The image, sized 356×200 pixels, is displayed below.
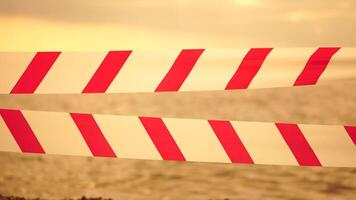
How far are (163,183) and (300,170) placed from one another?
48cm

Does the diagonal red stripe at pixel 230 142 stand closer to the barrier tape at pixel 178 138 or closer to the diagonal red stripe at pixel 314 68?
the barrier tape at pixel 178 138

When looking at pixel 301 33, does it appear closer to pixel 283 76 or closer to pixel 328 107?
pixel 283 76

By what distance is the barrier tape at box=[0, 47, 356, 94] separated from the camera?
4.60 feet

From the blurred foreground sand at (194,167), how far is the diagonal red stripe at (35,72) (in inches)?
1.3

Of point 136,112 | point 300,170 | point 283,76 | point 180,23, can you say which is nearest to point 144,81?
point 136,112

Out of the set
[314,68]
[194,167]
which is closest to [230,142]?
[194,167]

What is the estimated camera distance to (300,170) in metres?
1.44

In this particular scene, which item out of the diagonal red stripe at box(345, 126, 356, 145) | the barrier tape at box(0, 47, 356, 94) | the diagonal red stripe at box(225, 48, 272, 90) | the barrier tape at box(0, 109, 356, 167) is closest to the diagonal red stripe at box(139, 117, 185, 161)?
the barrier tape at box(0, 109, 356, 167)

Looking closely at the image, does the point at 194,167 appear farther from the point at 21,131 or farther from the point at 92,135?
the point at 21,131

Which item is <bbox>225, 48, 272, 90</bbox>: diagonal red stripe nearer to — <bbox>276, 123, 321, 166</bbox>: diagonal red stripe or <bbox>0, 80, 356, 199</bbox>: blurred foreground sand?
<bbox>0, 80, 356, 199</bbox>: blurred foreground sand

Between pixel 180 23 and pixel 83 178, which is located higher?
pixel 180 23

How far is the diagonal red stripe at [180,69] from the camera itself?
1.43 meters

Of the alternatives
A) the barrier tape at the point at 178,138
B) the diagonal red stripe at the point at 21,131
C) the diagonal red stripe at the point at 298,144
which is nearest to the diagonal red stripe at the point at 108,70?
the barrier tape at the point at 178,138

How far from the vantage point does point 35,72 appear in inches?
57.9
